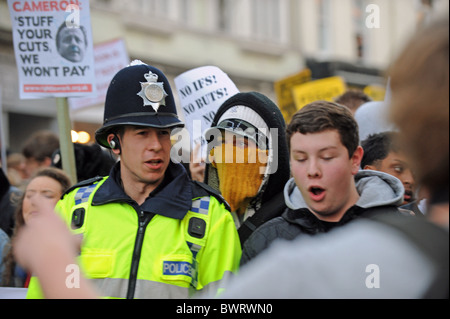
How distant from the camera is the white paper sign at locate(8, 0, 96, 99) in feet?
14.2

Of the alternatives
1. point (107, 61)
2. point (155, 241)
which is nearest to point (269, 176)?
point (155, 241)

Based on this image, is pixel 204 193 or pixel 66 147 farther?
pixel 66 147

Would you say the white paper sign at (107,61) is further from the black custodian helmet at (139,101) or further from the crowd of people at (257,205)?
the black custodian helmet at (139,101)

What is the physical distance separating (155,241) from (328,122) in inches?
33.3

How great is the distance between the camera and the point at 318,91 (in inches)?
305

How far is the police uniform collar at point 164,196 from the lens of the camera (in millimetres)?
2566

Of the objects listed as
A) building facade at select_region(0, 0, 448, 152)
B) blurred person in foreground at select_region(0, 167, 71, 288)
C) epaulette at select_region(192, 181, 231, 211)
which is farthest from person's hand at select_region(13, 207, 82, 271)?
building facade at select_region(0, 0, 448, 152)

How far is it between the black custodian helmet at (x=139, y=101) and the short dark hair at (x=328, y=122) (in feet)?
1.81

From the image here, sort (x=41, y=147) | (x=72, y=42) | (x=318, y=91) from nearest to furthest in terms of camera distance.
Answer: (x=72, y=42) → (x=41, y=147) → (x=318, y=91)

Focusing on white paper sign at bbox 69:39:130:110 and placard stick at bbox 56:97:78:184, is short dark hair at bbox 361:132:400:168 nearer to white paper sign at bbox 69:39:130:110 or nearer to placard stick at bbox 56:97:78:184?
placard stick at bbox 56:97:78:184

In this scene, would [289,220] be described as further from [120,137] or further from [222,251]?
[120,137]

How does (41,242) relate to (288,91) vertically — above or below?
below

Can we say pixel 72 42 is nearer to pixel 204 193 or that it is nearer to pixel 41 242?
pixel 204 193

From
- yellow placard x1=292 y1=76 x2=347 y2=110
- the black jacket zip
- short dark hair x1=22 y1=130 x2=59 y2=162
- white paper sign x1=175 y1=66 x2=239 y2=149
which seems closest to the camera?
the black jacket zip
